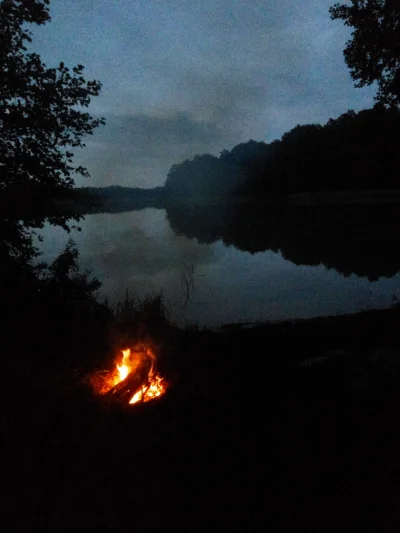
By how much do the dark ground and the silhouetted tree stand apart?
7.89m

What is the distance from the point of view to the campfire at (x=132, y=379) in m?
7.64

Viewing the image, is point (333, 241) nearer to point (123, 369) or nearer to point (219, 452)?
point (123, 369)

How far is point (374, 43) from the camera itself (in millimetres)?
11688

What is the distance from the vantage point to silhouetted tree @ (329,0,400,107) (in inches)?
446

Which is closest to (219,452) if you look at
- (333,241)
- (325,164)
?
(333,241)

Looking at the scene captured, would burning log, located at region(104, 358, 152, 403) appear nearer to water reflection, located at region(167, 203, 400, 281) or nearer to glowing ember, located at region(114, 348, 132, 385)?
glowing ember, located at region(114, 348, 132, 385)

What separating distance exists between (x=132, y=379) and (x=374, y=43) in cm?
1015

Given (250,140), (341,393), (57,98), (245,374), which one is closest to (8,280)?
(57,98)

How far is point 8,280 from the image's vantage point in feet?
32.3

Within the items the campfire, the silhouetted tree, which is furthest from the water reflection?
the campfire

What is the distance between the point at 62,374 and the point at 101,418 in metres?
1.95

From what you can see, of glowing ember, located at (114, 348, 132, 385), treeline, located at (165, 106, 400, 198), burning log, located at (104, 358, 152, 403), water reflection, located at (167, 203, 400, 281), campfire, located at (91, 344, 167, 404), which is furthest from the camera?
treeline, located at (165, 106, 400, 198)

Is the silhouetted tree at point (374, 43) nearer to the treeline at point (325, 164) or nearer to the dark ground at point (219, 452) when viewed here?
the dark ground at point (219, 452)

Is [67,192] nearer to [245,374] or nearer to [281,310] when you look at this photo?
[245,374]
